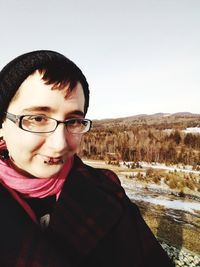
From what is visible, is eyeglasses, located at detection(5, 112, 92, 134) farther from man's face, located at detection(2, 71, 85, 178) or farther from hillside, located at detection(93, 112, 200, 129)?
hillside, located at detection(93, 112, 200, 129)

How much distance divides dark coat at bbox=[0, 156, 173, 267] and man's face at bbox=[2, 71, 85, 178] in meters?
0.18

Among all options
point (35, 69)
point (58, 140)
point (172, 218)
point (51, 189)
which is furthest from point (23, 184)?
point (172, 218)

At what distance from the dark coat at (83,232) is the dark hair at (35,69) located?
1.48ft

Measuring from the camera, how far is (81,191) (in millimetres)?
1548

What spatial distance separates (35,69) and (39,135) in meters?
0.30

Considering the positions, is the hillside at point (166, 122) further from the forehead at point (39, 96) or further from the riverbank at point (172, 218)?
the forehead at point (39, 96)

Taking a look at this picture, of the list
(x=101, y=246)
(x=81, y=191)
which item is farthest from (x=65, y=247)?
(x=81, y=191)

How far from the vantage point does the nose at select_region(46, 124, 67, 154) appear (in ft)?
4.09

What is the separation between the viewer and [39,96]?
3.96 feet

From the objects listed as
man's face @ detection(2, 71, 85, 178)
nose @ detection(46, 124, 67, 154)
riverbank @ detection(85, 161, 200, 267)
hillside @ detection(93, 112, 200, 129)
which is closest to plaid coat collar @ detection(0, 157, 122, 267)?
man's face @ detection(2, 71, 85, 178)

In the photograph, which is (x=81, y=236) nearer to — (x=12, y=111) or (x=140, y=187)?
(x=12, y=111)

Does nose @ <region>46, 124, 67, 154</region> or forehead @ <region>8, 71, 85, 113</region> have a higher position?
forehead @ <region>8, 71, 85, 113</region>

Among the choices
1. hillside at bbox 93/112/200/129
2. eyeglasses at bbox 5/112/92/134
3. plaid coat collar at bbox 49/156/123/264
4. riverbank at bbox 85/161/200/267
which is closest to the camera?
eyeglasses at bbox 5/112/92/134

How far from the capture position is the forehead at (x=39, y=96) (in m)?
1.21
